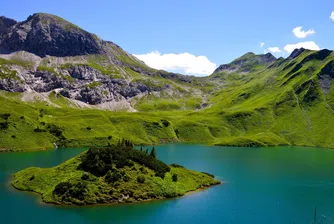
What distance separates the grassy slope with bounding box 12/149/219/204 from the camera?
8284cm

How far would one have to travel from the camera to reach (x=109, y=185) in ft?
282

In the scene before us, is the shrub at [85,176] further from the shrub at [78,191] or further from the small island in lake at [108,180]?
the shrub at [78,191]

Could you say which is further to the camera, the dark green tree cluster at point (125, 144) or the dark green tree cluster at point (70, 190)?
the dark green tree cluster at point (125, 144)

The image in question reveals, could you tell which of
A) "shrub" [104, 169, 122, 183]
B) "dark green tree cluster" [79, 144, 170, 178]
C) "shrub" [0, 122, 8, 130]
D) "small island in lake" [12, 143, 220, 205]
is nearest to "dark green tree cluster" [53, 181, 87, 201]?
"small island in lake" [12, 143, 220, 205]

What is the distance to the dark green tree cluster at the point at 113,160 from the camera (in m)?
90.2

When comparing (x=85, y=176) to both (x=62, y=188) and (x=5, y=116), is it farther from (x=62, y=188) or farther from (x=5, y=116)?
Answer: (x=5, y=116)

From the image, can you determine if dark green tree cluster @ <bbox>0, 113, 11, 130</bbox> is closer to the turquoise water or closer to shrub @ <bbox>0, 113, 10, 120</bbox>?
shrub @ <bbox>0, 113, 10, 120</bbox>

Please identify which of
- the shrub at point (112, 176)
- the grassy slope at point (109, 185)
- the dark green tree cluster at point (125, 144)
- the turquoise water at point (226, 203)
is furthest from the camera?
the dark green tree cluster at point (125, 144)

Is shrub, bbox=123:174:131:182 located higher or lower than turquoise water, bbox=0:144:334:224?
higher

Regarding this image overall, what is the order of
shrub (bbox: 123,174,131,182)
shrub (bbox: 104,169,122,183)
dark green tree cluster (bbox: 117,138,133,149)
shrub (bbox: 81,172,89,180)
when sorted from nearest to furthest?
shrub (bbox: 81,172,89,180) < shrub (bbox: 104,169,122,183) < shrub (bbox: 123,174,131,182) < dark green tree cluster (bbox: 117,138,133,149)

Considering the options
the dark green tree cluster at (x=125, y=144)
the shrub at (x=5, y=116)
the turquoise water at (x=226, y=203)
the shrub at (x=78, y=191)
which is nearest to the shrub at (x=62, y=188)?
the shrub at (x=78, y=191)

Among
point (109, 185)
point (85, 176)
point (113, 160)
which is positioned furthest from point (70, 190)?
point (113, 160)

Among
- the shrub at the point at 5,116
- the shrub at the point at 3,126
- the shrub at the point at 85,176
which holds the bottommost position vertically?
the shrub at the point at 85,176

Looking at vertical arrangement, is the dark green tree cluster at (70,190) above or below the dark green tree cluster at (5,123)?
below
